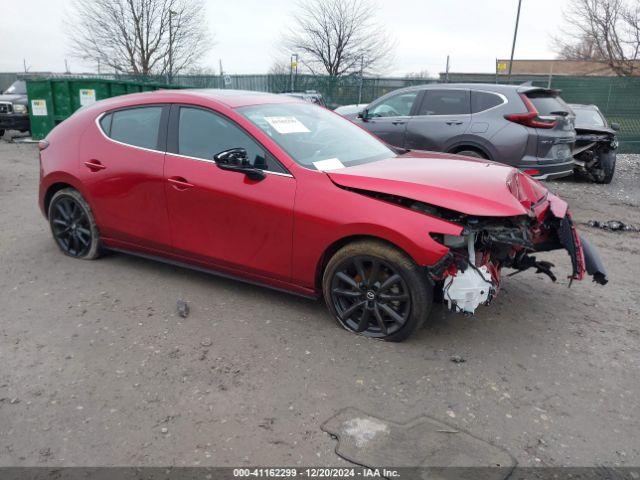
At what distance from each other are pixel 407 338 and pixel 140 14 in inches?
1078

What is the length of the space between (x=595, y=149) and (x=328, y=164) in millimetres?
8731

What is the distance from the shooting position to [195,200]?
4164 millimetres

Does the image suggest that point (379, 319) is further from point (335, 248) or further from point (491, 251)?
point (491, 251)

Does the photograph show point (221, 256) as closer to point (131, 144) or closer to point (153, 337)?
point (153, 337)

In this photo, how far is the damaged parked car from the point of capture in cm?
1020

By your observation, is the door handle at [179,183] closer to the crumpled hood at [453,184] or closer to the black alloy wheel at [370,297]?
the crumpled hood at [453,184]

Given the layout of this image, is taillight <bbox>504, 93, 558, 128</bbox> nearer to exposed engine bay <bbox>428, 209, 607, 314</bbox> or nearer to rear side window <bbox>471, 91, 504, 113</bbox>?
rear side window <bbox>471, 91, 504, 113</bbox>

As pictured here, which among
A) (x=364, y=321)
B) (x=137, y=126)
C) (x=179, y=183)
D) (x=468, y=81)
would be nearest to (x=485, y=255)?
(x=364, y=321)

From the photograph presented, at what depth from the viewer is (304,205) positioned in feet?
12.2

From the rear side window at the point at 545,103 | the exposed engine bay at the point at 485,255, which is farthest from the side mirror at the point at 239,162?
the rear side window at the point at 545,103

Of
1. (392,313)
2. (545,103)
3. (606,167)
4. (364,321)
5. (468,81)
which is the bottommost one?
(364,321)

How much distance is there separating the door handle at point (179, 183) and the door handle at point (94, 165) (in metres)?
0.88

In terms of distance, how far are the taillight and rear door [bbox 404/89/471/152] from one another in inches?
25.7

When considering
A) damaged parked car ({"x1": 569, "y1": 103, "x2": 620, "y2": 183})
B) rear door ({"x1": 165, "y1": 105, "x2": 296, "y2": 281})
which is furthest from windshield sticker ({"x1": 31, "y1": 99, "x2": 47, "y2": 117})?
damaged parked car ({"x1": 569, "y1": 103, "x2": 620, "y2": 183})
